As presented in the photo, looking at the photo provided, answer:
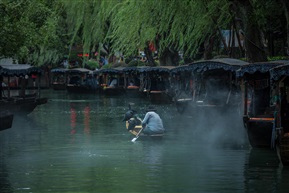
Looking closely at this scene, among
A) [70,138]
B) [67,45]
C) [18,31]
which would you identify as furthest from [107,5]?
[67,45]

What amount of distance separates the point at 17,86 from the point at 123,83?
1382cm

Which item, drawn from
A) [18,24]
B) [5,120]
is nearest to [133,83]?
[18,24]

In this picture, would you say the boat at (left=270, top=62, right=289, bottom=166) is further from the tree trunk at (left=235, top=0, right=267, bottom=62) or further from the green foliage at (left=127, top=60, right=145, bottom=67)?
the green foliage at (left=127, top=60, right=145, bottom=67)

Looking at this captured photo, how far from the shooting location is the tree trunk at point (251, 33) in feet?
96.9

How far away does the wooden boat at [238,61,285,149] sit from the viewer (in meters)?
23.5

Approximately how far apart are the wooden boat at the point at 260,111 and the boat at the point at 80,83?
48.5m

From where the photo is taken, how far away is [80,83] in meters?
80.0

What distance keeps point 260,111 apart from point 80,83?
5396 centimetres

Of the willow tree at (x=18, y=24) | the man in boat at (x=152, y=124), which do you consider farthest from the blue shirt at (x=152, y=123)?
the willow tree at (x=18, y=24)

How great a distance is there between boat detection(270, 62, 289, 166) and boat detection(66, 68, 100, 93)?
52.8 meters

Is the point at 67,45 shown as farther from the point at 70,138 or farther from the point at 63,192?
the point at 63,192

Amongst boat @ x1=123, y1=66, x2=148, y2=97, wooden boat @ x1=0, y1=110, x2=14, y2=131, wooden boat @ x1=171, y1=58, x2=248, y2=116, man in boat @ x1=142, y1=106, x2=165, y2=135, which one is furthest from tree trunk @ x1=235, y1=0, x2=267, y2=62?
→ boat @ x1=123, y1=66, x2=148, y2=97

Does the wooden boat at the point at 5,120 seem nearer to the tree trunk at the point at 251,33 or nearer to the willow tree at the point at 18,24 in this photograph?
the willow tree at the point at 18,24

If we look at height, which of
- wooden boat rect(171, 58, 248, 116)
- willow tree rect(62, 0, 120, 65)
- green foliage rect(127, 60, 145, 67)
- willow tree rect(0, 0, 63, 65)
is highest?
willow tree rect(62, 0, 120, 65)
